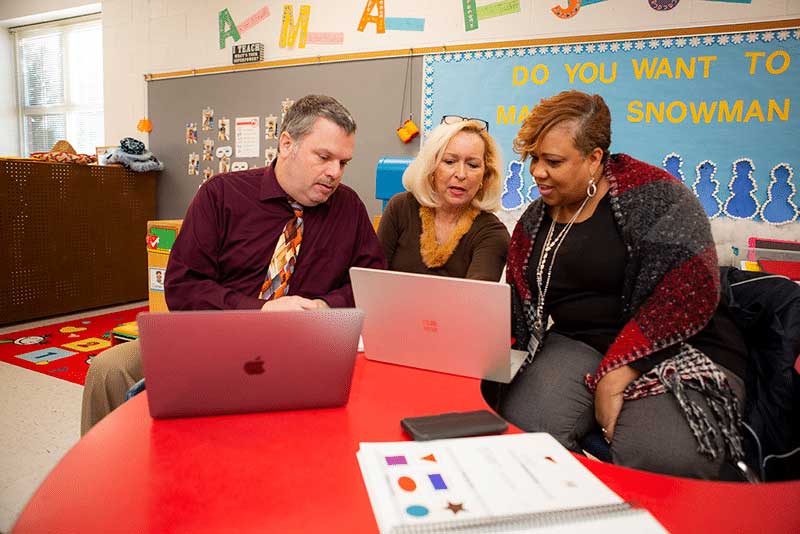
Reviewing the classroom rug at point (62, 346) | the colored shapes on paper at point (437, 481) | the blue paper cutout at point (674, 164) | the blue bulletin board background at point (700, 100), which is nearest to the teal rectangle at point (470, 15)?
the blue bulletin board background at point (700, 100)

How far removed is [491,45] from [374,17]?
830mm

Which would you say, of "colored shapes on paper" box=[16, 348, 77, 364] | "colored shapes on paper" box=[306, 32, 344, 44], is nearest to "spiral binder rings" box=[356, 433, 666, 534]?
"colored shapes on paper" box=[16, 348, 77, 364]

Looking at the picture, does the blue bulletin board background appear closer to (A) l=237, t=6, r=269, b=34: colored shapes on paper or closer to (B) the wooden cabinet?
(A) l=237, t=6, r=269, b=34: colored shapes on paper

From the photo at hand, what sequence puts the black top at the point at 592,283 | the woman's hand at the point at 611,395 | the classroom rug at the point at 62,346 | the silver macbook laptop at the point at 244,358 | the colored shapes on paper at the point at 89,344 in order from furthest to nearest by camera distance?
the colored shapes on paper at the point at 89,344 → the classroom rug at the point at 62,346 → the black top at the point at 592,283 → the woman's hand at the point at 611,395 → the silver macbook laptop at the point at 244,358

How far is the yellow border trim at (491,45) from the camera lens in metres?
2.68

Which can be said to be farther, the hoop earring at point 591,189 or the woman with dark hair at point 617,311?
the hoop earring at point 591,189

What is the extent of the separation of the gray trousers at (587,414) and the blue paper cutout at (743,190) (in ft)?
5.86

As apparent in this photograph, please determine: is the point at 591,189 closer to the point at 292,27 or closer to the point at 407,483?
the point at 407,483

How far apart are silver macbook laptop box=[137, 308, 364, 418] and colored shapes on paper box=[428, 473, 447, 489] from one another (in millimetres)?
258

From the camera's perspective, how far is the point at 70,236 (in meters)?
4.08

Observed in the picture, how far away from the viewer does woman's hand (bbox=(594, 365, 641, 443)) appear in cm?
129

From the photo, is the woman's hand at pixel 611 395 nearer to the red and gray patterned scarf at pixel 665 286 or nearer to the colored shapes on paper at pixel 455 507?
the red and gray patterned scarf at pixel 665 286

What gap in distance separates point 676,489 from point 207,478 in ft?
2.00

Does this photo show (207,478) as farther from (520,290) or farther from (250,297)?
(520,290)
